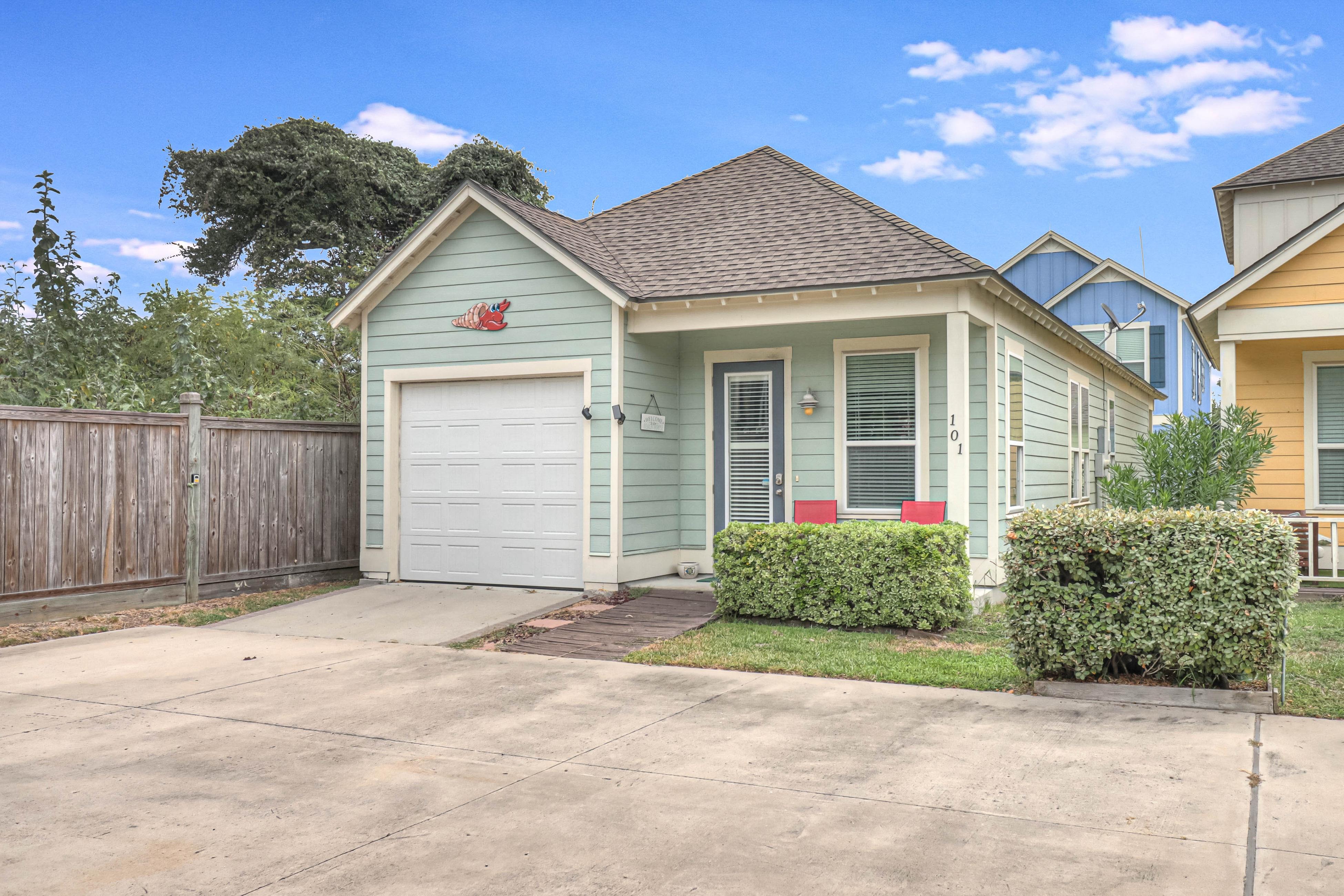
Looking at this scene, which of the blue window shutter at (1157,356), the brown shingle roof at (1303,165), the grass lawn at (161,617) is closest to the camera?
the grass lawn at (161,617)

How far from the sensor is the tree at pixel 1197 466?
9.68 metres

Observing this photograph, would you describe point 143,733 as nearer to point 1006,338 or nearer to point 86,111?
point 1006,338

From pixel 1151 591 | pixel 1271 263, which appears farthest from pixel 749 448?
pixel 1151 591

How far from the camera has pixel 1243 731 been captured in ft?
17.1

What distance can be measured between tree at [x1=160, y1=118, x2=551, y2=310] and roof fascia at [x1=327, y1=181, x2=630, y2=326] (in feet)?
49.9

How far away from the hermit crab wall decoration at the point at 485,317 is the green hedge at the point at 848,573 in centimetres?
384

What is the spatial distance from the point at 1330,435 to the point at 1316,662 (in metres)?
5.73

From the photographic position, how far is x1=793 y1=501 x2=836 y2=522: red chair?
35.0ft

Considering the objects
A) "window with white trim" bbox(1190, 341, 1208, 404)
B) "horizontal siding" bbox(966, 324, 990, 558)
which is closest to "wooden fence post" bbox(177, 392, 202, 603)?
"horizontal siding" bbox(966, 324, 990, 558)

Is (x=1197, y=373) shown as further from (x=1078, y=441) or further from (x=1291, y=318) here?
(x=1291, y=318)

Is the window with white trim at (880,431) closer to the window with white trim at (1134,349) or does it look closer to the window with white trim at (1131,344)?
the window with white trim at (1131,344)

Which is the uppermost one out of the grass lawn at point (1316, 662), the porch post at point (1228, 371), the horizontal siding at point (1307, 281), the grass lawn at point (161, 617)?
the horizontal siding at point (1307, 281)

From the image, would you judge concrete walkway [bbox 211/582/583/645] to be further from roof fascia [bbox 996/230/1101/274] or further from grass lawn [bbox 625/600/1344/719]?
roof fascia [bbox 996/230/1101/274]

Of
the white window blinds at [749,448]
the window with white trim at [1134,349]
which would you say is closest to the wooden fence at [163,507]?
the white window blinds at [749,448]
